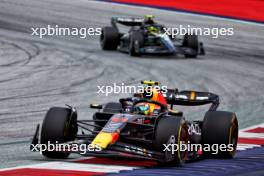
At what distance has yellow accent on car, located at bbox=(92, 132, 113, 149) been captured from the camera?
12.9 meters

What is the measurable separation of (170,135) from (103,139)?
2.97 feet

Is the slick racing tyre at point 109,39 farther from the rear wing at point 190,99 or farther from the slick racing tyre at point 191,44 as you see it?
the rear wing at point 190,99

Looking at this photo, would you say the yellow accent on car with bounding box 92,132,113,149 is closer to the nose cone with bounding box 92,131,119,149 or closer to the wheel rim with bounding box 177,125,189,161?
the nose cone with bounding box 92,131,119,149

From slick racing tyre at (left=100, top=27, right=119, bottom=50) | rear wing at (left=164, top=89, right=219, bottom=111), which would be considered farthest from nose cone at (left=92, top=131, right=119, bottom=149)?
slick racing tyre at (left=100, top=27, right=119, bottom=50)

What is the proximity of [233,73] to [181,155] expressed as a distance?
14548 millimetres

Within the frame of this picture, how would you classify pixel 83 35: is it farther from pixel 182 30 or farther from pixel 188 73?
pixel 188 73

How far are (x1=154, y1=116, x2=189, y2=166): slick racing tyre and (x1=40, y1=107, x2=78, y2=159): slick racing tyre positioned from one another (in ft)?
4.21

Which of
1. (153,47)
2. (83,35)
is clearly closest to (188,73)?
(153,47)

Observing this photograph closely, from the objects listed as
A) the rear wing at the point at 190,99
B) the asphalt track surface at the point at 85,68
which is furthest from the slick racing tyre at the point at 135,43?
the rear wing at the point at 190,99

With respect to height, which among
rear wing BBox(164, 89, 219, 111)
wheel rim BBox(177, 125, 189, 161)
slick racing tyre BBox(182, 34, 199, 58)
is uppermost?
slick racing tyre BBox(182, 34, 199, 58)

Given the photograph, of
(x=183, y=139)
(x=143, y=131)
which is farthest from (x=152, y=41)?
(x=183, y=139)

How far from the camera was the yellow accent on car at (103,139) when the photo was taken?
1287 centimetres

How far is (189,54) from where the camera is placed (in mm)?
30641

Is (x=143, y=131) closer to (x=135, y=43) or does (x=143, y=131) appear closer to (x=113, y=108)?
(x=113, y=108)
